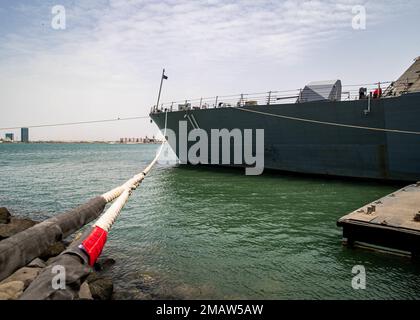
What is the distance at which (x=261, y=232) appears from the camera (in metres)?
9.23

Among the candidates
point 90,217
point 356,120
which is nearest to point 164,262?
point 90,217

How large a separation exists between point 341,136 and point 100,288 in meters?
16.1

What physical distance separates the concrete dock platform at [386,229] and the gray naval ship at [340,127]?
8.33 m

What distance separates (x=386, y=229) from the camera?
6.76 m

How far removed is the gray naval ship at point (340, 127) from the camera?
1602 cm

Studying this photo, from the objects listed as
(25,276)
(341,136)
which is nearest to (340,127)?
(341,136)

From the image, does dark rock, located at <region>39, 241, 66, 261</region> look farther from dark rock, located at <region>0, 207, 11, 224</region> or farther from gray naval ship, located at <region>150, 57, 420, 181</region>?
gray naval ship, located at <region>150, 57, 420, 181</region>

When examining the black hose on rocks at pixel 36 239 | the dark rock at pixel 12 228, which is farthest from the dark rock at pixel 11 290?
the dark rock at pixel 12 228

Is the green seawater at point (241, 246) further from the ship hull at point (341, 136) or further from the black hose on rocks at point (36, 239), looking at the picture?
the ship hull at point (341, 136)

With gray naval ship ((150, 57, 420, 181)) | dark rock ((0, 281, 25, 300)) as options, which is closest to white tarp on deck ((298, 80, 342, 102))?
gray naval ship ((150, 57, 420, 181))

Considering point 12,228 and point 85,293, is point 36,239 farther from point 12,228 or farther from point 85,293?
point 12,228

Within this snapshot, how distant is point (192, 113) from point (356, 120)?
1171 cm
